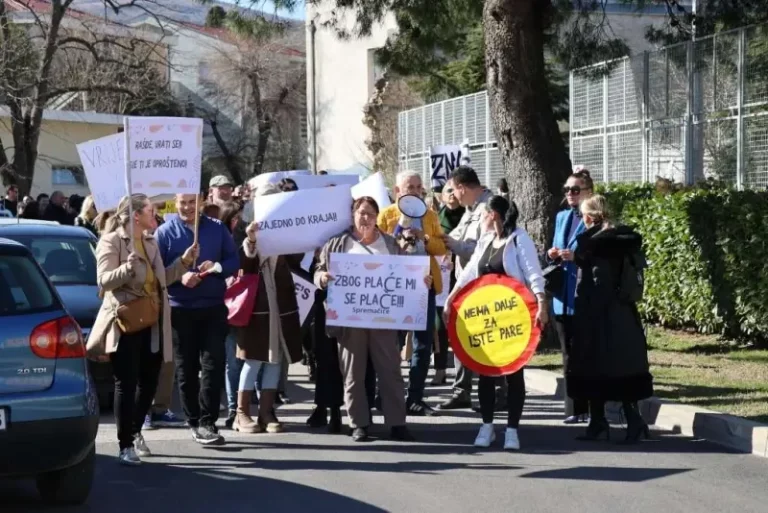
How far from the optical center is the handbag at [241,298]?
10289 mm

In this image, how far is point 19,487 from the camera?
8148 mm

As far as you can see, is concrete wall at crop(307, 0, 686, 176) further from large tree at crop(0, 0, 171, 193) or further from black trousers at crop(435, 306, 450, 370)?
black trousers at crop(435, 306, 450, 370)

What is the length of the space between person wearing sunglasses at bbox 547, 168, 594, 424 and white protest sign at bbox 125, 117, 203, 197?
9.75 ft

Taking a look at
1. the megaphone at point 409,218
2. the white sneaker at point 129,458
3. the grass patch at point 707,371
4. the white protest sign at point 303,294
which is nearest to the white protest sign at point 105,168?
the white protest sign at point 303,294

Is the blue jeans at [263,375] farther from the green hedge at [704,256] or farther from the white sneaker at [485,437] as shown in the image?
the green hedge at [704,256]

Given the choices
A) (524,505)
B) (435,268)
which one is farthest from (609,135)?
(524,505)

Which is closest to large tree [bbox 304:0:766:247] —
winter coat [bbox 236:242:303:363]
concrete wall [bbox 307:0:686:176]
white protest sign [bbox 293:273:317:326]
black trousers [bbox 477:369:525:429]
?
white protest sign [bbox 293:273:317:326]

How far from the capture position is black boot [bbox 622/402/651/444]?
32.0 ft

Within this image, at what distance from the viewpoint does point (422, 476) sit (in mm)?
8547

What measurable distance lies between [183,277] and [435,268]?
2499mm

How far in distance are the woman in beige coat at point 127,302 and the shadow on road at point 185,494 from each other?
0.43 meters

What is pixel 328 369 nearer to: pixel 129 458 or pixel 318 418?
pixel 318 418

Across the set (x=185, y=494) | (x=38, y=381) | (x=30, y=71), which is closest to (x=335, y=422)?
(x=185, y=494)

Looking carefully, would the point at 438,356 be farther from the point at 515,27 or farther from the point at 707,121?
the point at 707,121
